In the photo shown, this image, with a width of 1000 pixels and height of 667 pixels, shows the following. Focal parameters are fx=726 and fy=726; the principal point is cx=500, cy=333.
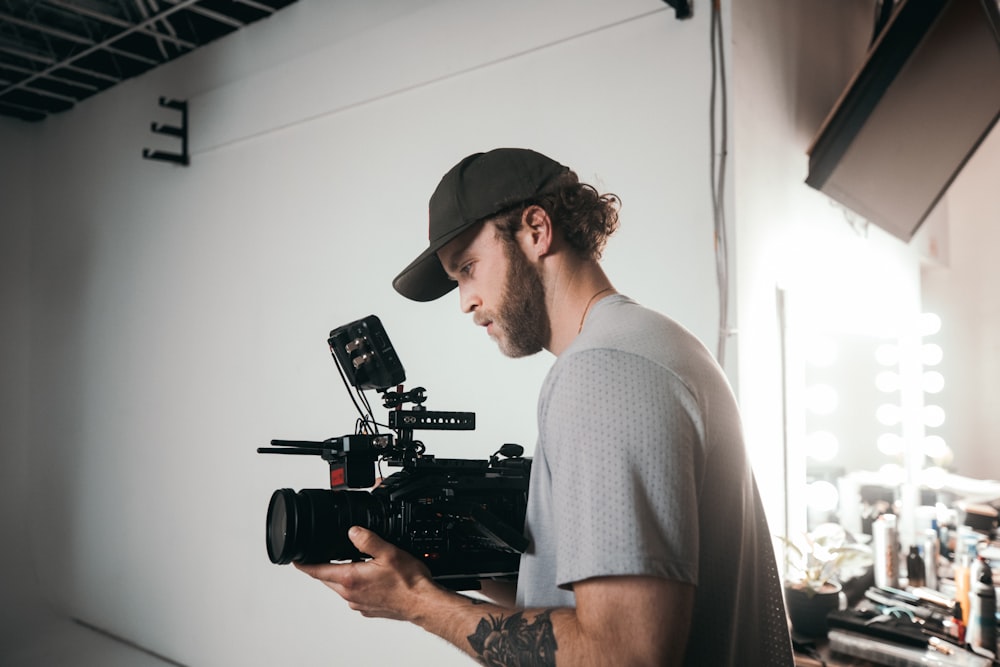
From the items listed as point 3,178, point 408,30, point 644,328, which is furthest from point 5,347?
point 644,328

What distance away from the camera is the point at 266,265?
330 cm

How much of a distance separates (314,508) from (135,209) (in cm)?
371

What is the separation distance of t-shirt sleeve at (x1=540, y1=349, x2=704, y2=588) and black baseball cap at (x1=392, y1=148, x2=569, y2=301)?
14.3 inches

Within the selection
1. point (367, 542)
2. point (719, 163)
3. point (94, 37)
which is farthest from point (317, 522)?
point (94, 37)

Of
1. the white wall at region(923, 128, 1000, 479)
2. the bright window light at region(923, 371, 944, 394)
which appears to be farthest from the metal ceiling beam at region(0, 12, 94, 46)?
the white wall at region(923, 128, 1000, 479)

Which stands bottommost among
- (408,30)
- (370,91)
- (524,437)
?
(524,437)

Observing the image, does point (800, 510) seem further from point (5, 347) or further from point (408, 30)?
point (5, 347)

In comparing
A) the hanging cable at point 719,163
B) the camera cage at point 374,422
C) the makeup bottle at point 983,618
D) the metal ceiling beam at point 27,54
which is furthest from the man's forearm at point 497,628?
the metal ceiling beam at point 27,54

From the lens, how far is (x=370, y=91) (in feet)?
9.46

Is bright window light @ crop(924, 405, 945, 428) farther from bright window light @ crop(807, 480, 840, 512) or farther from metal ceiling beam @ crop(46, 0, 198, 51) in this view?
metal ceiling beam @ crop(46, 0, 198, 51)

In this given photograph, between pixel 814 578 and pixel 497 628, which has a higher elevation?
pixel 497 628

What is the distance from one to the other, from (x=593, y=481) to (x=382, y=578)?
408mm

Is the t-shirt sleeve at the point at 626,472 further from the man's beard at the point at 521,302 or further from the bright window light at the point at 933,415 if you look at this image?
the bright window light at the point at 933,415

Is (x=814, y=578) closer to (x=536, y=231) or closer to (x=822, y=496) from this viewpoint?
(x=822, y=496)
